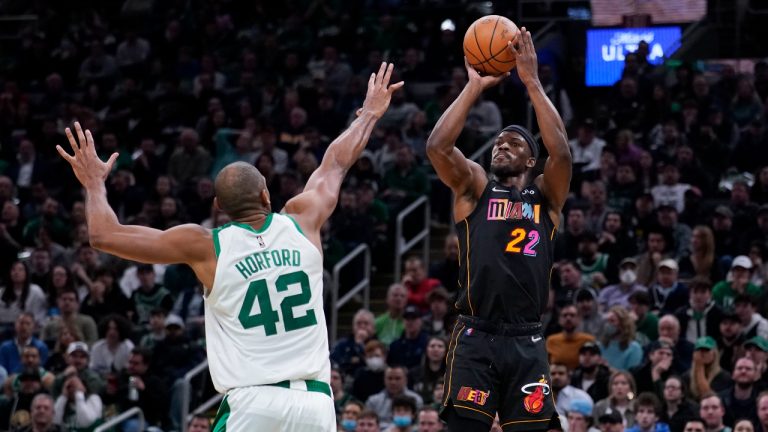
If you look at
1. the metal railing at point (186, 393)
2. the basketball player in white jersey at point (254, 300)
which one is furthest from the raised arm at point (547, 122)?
the metal railing at point (186, 393)

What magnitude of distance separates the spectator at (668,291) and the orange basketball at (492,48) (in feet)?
23.5

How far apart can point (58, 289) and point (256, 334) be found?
11.0 metres

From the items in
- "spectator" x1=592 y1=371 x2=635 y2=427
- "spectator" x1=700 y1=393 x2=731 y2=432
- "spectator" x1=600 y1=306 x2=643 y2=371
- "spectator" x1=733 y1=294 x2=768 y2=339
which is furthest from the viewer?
"spectator" x1=600 y1=306 x2=643 y2=371

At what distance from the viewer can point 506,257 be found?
8.30m

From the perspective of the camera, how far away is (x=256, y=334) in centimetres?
709

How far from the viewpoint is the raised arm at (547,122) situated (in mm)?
8297

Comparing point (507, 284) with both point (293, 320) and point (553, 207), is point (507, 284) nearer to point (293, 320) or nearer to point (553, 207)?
point (553, 207)

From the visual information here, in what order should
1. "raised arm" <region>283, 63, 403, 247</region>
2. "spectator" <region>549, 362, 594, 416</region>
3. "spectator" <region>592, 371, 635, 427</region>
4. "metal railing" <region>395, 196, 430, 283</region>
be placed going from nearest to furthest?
"raised arm" <region>283, 63, 403, 247</region>
"spectator" <region>592, 371, 635, 427</region>
"spectator" <region>549, 362, 594, 416</region>
"metal railing" <region>395, 196, 430, 283</region>

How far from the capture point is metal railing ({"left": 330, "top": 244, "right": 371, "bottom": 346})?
57.1 feet

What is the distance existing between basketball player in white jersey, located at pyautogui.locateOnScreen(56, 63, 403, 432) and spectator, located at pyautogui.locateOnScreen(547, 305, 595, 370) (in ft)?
25.0

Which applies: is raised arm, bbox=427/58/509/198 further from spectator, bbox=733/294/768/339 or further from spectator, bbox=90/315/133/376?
spectator, bbox=90/315/133/376

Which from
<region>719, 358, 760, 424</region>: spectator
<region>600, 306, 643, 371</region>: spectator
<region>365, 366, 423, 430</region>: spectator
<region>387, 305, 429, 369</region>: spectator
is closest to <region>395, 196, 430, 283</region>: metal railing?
<region>387, 305, 429, 369</region>: spectator

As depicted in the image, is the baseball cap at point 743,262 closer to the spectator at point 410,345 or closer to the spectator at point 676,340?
the spectator at point 676,340

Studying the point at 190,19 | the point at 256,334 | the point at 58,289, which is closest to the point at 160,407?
the point at 58,289
